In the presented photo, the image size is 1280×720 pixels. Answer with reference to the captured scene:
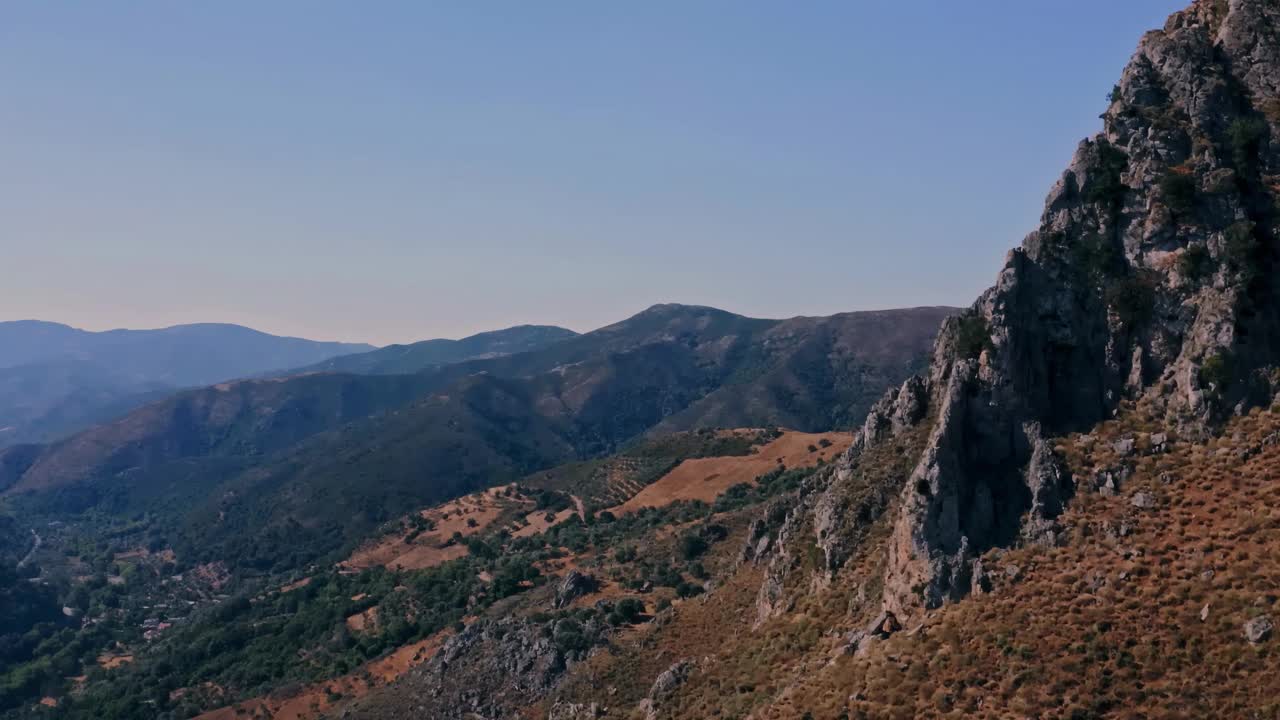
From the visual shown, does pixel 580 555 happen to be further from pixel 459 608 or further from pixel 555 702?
pixel 555 702

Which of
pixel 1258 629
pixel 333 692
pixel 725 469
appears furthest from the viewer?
pixel 725 469

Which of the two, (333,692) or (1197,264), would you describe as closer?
(1197,264)

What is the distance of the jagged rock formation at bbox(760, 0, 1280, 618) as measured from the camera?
154 ft

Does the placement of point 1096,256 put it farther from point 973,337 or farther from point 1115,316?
point 973,337

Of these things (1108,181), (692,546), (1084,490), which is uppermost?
(1108,181)

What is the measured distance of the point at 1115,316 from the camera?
167 ft

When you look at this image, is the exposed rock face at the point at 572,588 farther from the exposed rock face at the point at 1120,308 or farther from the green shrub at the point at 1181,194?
the green shrub at the point at 1181,194

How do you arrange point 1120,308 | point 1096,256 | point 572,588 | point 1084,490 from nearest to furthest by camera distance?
point 1084,490 < point 1120,308 < point 1096,256 < point 572,588

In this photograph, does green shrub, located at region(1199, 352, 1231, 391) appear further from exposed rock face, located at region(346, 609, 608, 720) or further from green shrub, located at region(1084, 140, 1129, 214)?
exposed rock face, located at region(346, 609, 608, 720)

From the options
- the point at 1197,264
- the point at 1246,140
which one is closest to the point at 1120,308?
the point at 1197,264

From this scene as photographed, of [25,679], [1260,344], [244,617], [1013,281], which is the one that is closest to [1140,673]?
[1260,344]

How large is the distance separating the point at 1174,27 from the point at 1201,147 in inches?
485

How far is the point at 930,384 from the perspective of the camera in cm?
5950

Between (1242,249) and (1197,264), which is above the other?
(1242,249)
